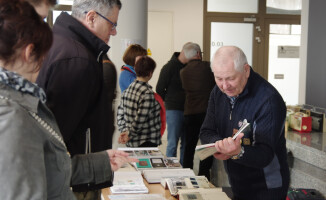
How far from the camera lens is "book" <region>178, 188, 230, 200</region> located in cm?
208

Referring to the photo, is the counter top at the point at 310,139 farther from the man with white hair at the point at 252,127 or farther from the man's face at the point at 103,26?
the man's face at the point at 103,26

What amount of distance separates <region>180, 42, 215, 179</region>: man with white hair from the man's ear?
3.54 m

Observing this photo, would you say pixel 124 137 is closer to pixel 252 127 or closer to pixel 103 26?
pixel 252 127

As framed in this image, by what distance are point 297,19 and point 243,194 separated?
6.14m

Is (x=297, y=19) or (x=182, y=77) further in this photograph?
(x=297, y=19)

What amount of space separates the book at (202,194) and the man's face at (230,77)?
55cm

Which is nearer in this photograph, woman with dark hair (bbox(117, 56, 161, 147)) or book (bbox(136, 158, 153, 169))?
book (bbox(136, 158, 153, 169))

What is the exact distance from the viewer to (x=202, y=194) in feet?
6.97

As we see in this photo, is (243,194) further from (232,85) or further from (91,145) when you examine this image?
(91,145)

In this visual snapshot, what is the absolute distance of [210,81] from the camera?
4508 mm

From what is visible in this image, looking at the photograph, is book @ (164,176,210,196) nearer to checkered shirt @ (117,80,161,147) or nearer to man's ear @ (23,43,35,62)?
checkered shirt @ (117,80,161,147)

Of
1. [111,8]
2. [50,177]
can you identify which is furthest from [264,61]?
[50,177]

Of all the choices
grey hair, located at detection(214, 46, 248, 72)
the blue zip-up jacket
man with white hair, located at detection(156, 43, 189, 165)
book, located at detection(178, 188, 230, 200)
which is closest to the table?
book, located at detection(178, 188, 230, 200)

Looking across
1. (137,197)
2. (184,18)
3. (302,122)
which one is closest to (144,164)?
(137,197)
